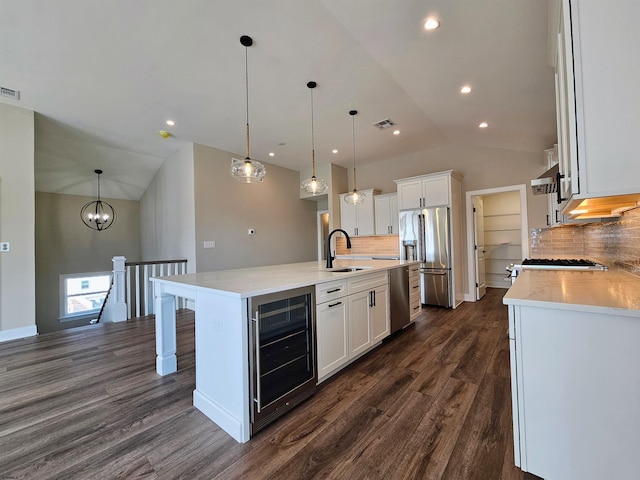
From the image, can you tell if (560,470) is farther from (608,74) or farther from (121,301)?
(121,301)

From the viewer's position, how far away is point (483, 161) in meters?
5.01

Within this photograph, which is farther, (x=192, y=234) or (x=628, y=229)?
(x=192, y=234)

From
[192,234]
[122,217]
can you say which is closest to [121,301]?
[192,234]

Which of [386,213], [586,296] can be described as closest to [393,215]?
[386,213]

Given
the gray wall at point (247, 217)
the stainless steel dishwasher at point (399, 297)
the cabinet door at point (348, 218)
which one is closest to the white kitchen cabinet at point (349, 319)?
the stainless steel dishwasher at point (399, 297)

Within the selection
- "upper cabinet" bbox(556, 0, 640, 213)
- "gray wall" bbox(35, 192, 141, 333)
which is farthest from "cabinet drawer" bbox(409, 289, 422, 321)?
"gray wall" bbox(35, 192, 141, 333)

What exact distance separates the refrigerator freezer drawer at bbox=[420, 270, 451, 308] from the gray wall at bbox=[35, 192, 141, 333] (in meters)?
7.41

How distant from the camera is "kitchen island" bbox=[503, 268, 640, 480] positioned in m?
1.03

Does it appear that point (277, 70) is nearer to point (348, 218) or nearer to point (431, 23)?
point (431, 23)

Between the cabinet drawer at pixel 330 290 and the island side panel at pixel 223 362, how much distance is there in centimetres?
67

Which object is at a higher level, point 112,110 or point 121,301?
point 112,110

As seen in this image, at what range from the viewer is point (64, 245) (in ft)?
21.2

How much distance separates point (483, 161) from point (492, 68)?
274 centimetres

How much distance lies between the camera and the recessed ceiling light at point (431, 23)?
86.6 inches
